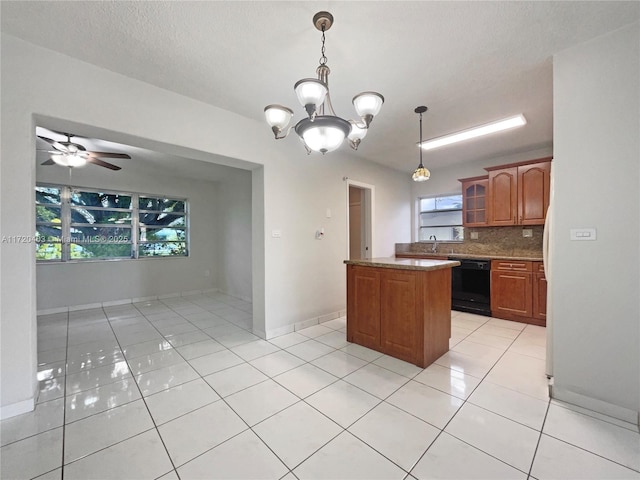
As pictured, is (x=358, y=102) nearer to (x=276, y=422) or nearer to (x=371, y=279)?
(x=371, y=279)

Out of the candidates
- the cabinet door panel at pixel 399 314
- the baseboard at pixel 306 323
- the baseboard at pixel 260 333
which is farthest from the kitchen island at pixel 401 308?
the baseboard at pixel 260 333

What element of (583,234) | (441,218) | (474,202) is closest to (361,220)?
(441,218)

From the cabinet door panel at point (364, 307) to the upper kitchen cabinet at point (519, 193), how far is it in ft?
9.41

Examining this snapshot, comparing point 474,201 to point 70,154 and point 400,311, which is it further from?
point 70,154

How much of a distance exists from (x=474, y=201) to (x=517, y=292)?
5.55 ft

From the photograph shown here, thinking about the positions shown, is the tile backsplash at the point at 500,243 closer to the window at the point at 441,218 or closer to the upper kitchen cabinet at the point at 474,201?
the window at the point at 441,218

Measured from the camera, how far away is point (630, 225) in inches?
67.7

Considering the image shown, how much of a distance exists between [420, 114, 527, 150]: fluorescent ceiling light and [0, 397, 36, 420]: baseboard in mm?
4756

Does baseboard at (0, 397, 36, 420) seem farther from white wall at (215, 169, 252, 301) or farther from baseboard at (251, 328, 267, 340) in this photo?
white wall at (215, 169, 252, 301)

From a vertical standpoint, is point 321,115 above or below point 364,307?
above

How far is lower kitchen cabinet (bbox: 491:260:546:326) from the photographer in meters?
3.64

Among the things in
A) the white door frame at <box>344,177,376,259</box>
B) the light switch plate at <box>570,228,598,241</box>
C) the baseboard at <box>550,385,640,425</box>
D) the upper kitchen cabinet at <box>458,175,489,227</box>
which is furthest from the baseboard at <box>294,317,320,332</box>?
the upper kitchen cabinet at <box>458,175,489,227</box>

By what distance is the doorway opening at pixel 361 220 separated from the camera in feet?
15.4

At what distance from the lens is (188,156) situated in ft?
9.40
